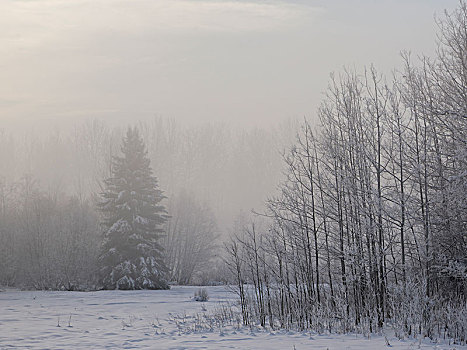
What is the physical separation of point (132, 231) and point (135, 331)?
631 inches

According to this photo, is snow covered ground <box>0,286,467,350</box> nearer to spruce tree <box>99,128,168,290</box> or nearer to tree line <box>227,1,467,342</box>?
tree line <box>227,1,467,342</box>

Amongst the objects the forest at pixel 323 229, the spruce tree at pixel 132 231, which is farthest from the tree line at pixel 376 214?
the spruce tree at pixel 132 231

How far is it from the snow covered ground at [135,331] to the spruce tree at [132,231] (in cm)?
672

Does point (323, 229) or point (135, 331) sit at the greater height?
point (323, 229)

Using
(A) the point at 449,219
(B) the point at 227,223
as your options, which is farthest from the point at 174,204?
(A) the point at 449,219

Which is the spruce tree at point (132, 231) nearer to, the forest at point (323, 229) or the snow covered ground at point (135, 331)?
the forest at point (323, 229)

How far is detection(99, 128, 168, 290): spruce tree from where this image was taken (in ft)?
91.6

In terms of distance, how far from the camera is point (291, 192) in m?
14.5

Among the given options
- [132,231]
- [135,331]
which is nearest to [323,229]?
[135,331]

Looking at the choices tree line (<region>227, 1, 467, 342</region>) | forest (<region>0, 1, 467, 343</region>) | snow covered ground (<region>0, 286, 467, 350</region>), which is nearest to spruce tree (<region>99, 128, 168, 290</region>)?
forest (<region>0, 1, 467, 343</region>)

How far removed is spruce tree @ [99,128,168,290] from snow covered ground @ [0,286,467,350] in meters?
6.72

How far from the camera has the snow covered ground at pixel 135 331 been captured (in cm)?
1018

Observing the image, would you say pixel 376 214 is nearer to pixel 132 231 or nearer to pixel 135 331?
pixel 135 331

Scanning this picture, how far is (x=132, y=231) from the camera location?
2888 cm
